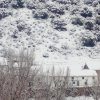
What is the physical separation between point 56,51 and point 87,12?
18.5 m

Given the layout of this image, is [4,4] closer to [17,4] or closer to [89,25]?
[17,4]

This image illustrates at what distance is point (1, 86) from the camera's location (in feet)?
60.9

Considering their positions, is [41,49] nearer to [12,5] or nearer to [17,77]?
[12,5]

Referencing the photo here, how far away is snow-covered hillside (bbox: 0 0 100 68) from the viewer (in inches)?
3100

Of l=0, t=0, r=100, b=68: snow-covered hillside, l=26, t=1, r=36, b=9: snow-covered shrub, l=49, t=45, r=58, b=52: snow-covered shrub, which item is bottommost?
l=49, t=45, r=58, b=52: snow-covered shrub

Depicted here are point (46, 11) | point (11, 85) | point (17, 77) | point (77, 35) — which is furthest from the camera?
point (46, 11)

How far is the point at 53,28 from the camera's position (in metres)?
86.8

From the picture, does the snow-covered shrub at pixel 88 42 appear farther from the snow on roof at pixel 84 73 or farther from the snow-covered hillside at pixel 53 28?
the snow on roof at pixel 84 73

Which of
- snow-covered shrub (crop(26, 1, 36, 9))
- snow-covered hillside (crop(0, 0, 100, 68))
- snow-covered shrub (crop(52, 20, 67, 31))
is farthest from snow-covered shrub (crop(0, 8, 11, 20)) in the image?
snow-covered shrub (crop(52, 20, 67, 31))

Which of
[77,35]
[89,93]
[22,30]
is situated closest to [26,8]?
[22,30]

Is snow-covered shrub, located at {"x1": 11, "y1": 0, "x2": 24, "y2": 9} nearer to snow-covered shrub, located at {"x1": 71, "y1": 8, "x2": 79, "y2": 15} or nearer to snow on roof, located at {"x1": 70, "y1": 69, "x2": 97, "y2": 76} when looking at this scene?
snow-covered shrub, located at {"x1": 71, "y1": 8, "x2": 79, "y2": 15}

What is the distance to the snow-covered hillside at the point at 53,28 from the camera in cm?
7875

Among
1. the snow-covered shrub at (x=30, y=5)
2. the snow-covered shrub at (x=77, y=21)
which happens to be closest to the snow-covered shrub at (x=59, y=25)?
the snow-covered shrub at (x=77, y=21)

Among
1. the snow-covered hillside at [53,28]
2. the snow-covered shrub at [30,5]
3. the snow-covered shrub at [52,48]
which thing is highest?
the snow-covered shrub at [30,5]
